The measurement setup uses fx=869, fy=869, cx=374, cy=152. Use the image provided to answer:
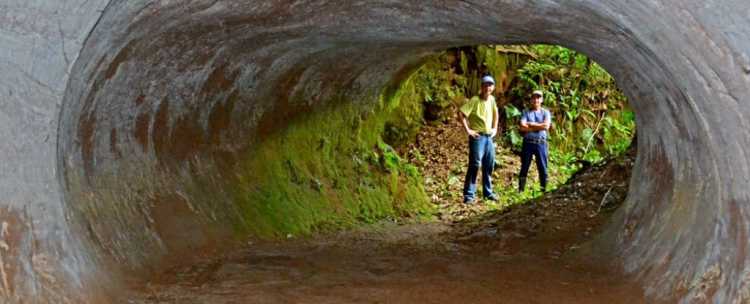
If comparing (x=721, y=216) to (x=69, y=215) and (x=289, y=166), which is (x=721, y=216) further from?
(x=289, y=166)

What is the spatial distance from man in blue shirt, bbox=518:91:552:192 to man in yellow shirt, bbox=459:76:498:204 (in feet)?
1.59

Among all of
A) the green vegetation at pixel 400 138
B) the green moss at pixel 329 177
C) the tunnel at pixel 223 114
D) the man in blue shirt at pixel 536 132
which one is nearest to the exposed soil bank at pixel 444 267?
the tunnel at pixel 223 114

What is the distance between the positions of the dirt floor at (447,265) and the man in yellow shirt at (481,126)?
2.12m

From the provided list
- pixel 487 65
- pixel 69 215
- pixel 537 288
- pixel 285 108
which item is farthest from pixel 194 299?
pixel 487 65

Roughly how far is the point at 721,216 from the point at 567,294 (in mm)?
1478

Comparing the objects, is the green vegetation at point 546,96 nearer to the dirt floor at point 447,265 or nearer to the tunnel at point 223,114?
the dirt floor at point 447,265

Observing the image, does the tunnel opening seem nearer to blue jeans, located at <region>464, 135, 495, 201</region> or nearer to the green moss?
blue jeans, located at <region>464, 135, 495, 201</region>

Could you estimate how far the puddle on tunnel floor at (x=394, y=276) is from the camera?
5.44m

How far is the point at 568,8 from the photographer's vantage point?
4.58m

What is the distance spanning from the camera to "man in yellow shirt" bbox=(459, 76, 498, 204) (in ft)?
40.0

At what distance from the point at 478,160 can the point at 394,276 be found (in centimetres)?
655

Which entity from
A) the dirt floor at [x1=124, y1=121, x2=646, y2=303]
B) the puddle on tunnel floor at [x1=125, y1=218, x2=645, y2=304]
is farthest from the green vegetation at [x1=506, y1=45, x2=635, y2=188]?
the puddle on tunnel floor at [x1=125, y1=218, x2=645, y2=304]

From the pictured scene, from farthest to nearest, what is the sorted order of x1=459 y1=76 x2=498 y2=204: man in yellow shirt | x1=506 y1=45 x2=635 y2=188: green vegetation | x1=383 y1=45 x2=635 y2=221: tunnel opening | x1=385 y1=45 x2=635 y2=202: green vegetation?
x1=506 y1=45 x2=635 y2=188: green vegetation, x1=385 y1=45 x2=635 y2=202: green vegetation, x1=383 y1=45 x2=635 y2=221: tunnel opening, x1=459 y1=76 x2=498 y2=204: man in yellow shirt

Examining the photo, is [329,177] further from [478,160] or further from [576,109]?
[576,109]
